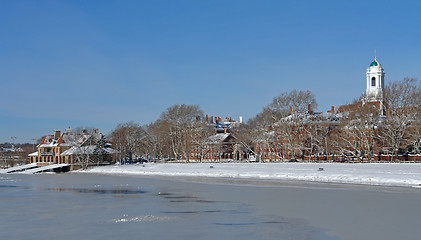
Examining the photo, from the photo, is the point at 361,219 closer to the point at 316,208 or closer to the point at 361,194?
the point at 316,208

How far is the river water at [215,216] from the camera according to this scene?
1775 cm

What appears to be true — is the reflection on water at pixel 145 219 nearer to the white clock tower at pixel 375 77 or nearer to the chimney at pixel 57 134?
the white clock tower at pixel 375 77

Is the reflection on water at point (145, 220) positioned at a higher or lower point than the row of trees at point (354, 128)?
lower

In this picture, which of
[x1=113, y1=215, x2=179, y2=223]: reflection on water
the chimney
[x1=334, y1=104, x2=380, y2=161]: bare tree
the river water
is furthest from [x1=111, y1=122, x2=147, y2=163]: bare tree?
[x1=113, y1=215, x2=179, y2=223]: reflection on water

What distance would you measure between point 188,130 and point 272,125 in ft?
71.0

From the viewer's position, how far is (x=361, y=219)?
21.3m

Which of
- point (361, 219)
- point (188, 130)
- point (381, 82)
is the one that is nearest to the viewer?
point (361, 219)

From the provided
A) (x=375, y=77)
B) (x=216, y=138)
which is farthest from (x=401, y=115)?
(x=216, y=138)

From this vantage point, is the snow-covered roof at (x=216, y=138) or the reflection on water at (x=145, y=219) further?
the snow-covered roof at (x=216, y=138)

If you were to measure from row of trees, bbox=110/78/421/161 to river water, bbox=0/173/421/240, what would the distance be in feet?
130

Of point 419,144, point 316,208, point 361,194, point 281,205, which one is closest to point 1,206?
point 281,205

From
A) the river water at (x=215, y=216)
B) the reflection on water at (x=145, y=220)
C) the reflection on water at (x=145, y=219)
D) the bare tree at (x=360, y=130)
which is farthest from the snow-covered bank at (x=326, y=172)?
the reflection on water at (x=145, y=219)

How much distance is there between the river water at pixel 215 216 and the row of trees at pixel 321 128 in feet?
130

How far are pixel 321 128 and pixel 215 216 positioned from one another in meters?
62.3
